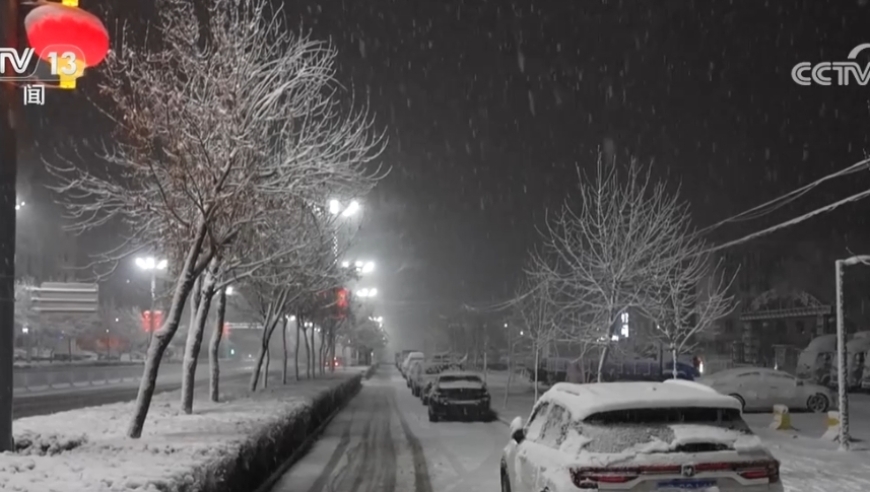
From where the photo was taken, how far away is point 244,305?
45.7 meters

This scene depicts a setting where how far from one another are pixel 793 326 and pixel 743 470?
62.2 metres

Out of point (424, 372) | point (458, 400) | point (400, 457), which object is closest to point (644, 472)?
point (400, 457)

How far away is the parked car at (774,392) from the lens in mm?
26422

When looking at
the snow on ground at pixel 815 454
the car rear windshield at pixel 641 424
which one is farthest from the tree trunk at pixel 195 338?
the car rear windshield at pixel 641 424

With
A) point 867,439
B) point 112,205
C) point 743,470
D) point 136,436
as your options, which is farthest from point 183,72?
point 867,439

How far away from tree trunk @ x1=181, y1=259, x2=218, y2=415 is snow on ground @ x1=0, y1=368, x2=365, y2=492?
0.43 m

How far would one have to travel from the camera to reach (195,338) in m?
18.9

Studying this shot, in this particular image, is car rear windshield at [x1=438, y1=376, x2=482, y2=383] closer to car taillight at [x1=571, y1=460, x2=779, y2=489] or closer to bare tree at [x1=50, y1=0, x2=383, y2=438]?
bare tree at [x1=50, y1=0, x2=383, y2=438]

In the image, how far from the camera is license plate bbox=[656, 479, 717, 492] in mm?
6766

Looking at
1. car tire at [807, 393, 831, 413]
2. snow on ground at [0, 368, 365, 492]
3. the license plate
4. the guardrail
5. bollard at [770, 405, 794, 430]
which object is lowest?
the guardrail

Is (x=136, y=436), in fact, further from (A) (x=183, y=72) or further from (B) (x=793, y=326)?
(B) (x=793, y=326)

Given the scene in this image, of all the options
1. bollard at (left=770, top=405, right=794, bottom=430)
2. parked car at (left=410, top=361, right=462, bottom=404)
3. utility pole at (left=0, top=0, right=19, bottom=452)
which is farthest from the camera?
parked car at (left=410, top=361, right=462, bottom=404)

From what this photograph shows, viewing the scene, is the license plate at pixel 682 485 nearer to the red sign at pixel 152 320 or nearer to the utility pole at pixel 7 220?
the utility pole at pixel 7 220

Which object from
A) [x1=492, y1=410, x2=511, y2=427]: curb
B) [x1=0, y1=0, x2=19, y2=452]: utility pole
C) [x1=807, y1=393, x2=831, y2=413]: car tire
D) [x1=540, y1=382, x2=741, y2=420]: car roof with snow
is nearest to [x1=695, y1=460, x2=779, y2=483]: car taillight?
[x1=540, y1=382, x2=741, y2=420]: car roof with snow
